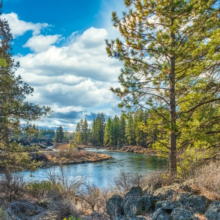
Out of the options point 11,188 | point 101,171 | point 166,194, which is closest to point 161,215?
point 166,194

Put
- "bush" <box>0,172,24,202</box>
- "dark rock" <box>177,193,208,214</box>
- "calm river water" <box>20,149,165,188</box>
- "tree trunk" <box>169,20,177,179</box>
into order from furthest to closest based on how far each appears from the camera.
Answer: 1. "calm river water" <box>20,149,165,188</box>
2. "tree trunk" <box>169,20,177,179</box>
3. "bush" <box>0,172,24,202</box>
4. "dark rock" <box>177,193,208,214</box>

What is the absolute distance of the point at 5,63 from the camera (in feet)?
27.9

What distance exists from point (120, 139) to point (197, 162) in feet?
202

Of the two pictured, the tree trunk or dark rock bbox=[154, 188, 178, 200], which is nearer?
dark rock bbox=[154, 188, 178, 200]

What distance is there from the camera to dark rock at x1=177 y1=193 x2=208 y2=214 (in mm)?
4570

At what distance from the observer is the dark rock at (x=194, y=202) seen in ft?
15.0

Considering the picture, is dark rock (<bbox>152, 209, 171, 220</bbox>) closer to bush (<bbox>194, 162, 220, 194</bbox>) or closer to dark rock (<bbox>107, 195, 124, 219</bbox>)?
dark rock (<bbox>107, 195, 124, 219</bbox>)

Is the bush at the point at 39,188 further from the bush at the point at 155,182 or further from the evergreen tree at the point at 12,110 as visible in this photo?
the bush at the point at 155,182

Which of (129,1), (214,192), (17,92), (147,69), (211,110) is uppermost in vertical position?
(129,1)

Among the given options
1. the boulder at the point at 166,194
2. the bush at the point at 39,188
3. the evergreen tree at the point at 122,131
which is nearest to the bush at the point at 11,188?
the bush at the point at 39,188

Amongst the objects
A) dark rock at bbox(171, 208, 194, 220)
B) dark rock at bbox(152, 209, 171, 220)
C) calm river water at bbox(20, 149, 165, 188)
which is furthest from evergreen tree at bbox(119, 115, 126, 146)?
dark rock at bbox(171, 208, 194, 220)

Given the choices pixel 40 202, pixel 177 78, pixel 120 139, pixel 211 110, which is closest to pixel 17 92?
pixel 40 202

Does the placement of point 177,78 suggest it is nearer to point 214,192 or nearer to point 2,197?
point 214,192

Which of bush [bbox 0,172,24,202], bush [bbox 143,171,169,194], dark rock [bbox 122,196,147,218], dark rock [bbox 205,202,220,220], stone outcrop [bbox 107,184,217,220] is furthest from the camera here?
bush [bbox 0,172,24,202]
